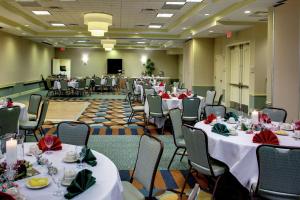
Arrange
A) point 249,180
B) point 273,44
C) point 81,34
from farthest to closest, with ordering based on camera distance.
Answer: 1. point 81,34
2. point 273,44
3. point 249,180

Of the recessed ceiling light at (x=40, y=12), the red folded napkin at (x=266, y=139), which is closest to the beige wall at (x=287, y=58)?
the red folded napkin at (x=266, y=139)

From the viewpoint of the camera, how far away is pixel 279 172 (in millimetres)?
2980

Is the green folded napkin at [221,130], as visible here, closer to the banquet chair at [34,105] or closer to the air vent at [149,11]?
the banquet chair at [34,105]

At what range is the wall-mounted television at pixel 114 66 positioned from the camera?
2694 cm

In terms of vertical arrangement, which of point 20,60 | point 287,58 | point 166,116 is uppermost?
point 20,60

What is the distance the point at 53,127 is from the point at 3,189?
6.80m

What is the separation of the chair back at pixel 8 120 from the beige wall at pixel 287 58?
5406 mm

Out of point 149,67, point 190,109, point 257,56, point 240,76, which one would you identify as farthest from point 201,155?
point 149,67

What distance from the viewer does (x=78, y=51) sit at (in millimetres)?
26859

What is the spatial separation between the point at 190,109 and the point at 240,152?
3.78 m

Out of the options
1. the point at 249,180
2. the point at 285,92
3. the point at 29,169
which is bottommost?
the point at 249,180

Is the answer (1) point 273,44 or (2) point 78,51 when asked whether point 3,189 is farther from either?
(2) point 78,51

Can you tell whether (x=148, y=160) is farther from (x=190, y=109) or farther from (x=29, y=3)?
(x=29, y=3)

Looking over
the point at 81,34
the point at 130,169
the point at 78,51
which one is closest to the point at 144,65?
the point at 78,51
